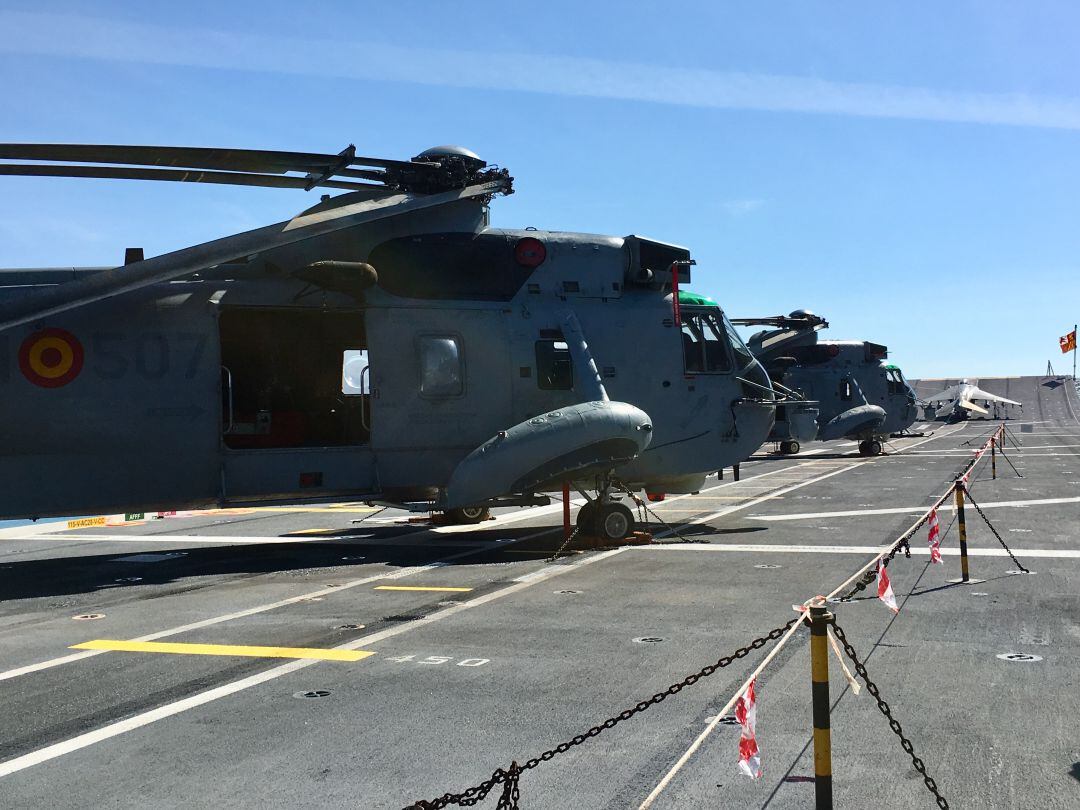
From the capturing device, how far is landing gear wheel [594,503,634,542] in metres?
15.2

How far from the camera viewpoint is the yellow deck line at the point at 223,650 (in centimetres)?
833

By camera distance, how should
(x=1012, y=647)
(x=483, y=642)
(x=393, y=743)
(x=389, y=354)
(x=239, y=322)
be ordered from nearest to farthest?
(x=393, y=743) → (x=1012, y=647) → (x=483, y=642) → (x=389, y=354) → (x=239, y=322)

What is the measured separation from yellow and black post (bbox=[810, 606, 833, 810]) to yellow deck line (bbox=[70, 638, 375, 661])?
4.91 meters

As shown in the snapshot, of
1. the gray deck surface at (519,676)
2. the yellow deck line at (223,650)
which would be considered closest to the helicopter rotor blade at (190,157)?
the gray deck surface at (519,676)

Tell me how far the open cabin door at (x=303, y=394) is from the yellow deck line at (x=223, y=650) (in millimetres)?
5006

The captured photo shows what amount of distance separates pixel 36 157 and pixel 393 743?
9.52 m

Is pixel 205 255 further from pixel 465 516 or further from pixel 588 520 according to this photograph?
pixel 465 516

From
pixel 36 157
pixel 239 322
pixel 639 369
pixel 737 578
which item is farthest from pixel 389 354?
pixel 737 578

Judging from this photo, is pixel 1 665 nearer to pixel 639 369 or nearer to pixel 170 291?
pixel 170 291

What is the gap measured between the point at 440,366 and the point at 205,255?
3.99 m

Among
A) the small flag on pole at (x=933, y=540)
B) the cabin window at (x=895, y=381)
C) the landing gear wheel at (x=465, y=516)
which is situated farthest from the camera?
the cabin window at (x=895, y=381)

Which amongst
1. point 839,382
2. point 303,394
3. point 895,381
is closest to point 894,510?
point 303,394

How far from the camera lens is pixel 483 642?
873cm

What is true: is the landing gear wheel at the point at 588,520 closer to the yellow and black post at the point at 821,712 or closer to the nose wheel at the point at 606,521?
the nose wheel at the point at 606,521
